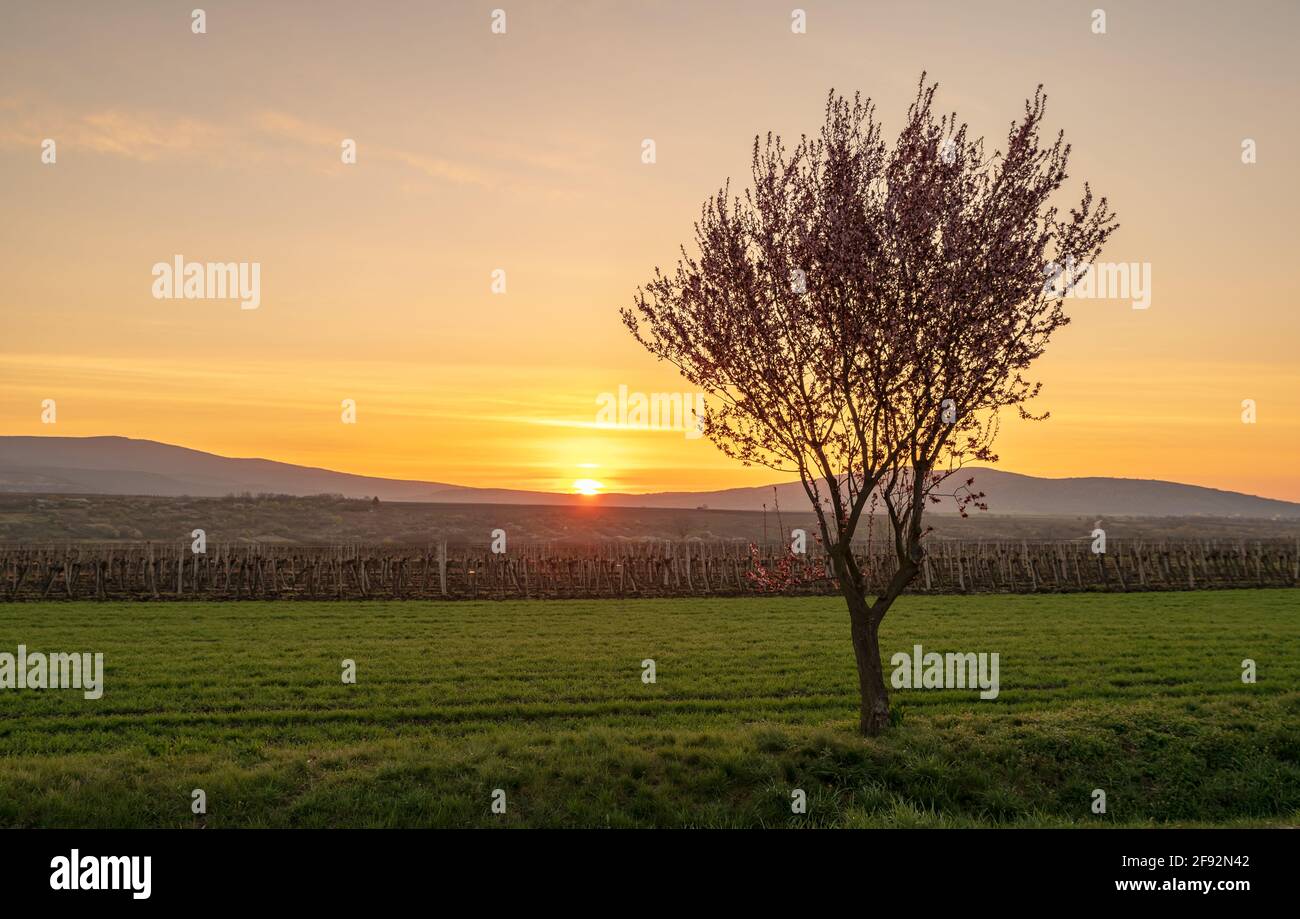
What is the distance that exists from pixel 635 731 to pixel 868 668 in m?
3.59

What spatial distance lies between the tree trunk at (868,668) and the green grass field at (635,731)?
46 cm

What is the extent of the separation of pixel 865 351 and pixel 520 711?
30.3 feet

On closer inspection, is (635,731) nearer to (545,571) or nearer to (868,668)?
(868,668)

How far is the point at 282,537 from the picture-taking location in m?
101

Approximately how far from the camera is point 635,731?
1350 centimetres

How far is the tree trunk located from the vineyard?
86.4ft

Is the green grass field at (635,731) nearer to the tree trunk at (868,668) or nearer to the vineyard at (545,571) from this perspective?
the tree trunk at (868,668)

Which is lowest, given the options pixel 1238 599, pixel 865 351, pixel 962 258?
pixel 1238 599

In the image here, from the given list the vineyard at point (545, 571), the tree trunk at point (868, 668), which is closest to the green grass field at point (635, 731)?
the tree trunk at point (868, 668)

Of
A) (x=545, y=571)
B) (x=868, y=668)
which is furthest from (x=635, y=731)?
(x=545, y=571)
